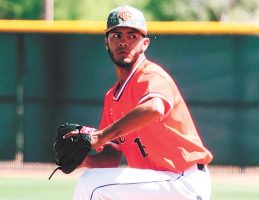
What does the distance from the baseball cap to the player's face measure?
0.03 m

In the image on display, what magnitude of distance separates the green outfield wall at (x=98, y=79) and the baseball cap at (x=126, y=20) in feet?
20.0

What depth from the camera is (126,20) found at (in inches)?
158

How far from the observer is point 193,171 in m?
4.05

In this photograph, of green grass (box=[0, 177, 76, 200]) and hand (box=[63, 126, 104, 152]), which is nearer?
hand (box=[63, 126, 104, 152])

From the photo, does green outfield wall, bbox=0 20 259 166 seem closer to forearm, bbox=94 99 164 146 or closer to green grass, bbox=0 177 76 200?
green grass, bbox=0 177 76 200

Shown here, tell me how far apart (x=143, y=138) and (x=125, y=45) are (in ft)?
1.56

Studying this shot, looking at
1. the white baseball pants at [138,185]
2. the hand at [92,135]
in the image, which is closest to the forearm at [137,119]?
the hand at [92,135]

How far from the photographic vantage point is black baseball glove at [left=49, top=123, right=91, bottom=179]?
3.97 m

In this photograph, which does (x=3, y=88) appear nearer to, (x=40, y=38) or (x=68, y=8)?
(x=40, y=38)

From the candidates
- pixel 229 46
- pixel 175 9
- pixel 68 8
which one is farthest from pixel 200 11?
pixel 229 46

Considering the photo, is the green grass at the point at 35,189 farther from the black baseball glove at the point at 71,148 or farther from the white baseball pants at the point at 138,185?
the white baseball pants at the point at 138,185

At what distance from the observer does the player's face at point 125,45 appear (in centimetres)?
406

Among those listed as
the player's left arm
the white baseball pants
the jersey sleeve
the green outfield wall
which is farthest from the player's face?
the green outfield wall

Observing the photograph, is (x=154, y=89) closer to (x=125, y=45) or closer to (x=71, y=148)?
(x=125, y=45)
